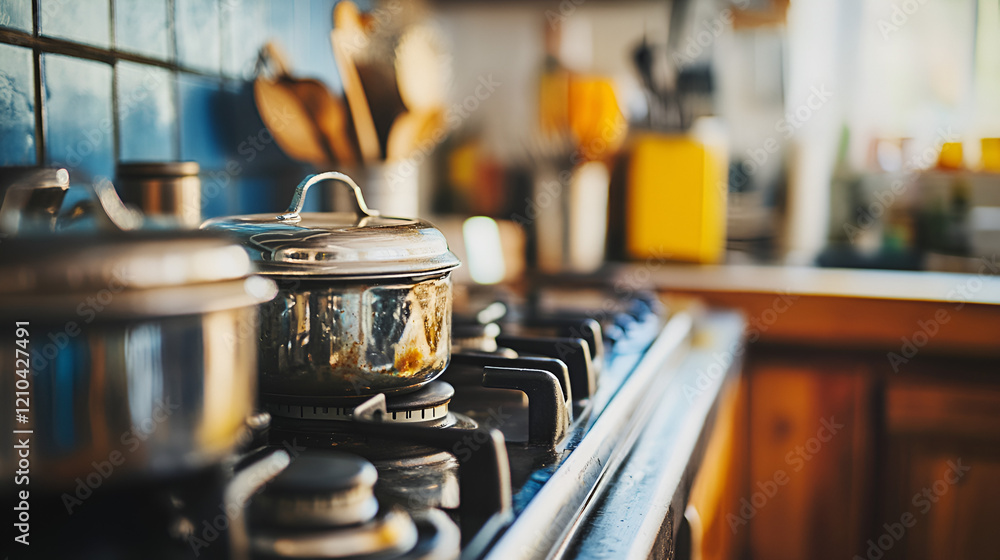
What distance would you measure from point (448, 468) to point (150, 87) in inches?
24.7

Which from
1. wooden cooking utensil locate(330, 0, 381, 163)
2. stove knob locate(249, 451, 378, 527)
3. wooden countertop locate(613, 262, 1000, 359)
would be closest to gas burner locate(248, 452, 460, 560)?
stove knob locate(249, 451, 378, 527)

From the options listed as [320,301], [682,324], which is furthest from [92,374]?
[682,324]

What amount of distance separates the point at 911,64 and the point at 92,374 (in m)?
2.06

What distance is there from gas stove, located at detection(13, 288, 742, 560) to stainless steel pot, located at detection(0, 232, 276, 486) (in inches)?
1.2

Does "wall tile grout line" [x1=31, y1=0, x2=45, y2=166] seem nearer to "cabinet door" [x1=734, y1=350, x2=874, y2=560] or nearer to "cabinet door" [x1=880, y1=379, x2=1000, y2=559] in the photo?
"cabinet door" [x1=734, y1=350, x2=874, y2=560]

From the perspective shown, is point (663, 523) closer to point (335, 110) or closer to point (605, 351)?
point (605, 351)

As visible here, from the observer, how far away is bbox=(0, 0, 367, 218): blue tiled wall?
732 mm

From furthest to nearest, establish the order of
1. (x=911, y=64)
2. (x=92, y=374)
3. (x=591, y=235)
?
1. (x=911, y=64)
2. (x=591, y=235)
3. (x=92, y=374)

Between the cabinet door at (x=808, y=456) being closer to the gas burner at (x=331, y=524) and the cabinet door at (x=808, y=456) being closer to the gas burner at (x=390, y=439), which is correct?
the gas burner at (x=390, y=439)

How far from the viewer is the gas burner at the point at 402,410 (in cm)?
60

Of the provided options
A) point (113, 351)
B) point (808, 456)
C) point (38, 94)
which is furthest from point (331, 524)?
point (808, 456)

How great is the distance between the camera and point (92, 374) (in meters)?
0.36

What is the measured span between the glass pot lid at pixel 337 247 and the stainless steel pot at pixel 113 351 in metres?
0.15

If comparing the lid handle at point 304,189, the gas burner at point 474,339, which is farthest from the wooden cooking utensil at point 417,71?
the lid handle at point 304,189
